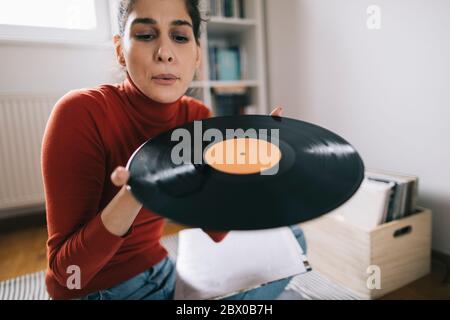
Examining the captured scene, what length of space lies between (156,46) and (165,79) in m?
0.04

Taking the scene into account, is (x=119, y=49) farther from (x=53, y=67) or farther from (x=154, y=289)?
(x=154, y=289)

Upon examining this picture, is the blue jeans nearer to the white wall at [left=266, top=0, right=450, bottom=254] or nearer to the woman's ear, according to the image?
the woman's ear

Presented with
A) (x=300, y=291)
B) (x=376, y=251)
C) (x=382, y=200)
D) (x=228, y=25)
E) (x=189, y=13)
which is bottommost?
(x=300, y=291)

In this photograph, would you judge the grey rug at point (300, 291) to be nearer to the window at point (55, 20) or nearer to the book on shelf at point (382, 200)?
the book on shelf at point (382, 200)

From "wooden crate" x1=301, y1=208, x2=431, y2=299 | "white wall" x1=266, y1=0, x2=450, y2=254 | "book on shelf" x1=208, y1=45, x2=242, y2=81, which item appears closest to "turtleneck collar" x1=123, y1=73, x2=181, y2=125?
"white wall" x1=266, y1=0, x2=450, y2=254

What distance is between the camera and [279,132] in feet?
1.25

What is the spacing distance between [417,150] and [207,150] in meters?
1.03

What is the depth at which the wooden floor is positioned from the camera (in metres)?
0.50

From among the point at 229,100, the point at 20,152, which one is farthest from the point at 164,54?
the point at 229,100

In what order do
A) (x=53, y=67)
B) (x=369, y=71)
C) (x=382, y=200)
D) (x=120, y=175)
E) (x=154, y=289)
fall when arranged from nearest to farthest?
(x=120, y=175)
(x=53, y=67)
(x=154, y=289)
(x=369, y=71)
(x=382, y=200)

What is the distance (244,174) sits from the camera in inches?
12.5

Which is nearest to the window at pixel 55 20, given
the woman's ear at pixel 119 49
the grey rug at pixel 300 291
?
the woman's ear at pixel 119 49
